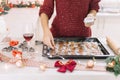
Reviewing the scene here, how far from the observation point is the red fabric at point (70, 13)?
1.57m

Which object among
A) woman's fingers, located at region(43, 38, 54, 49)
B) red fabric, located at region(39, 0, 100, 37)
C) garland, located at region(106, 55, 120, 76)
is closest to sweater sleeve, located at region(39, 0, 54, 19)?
red fabric, located at region(39, 0, 100, 37)

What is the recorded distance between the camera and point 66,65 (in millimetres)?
1089

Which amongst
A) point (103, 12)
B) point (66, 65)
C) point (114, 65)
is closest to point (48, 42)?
point (66, 65)

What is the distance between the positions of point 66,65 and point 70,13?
587mm

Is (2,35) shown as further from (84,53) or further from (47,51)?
(84,53)

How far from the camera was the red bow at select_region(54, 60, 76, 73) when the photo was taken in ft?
3.52

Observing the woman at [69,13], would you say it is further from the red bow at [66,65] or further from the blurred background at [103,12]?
the blurred background at [103,12]

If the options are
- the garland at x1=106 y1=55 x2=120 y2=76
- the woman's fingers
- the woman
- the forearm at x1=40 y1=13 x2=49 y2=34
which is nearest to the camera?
the garland at x1=106 y1=55 x2=120 y2=76

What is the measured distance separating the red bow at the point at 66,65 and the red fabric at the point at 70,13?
530 millimetres

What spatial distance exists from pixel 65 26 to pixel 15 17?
1.17m

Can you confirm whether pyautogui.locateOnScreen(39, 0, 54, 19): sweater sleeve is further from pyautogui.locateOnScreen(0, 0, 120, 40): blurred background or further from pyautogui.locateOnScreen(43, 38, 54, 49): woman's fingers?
pyautogui.locateOnScreen(0, 0, 120, 40): blurred background

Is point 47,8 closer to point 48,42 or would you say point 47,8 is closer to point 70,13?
point 70,13

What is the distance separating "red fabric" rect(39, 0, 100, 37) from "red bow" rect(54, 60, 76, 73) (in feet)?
1.74

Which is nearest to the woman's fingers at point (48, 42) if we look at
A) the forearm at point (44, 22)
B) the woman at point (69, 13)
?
the forearm at point (44, 22)
